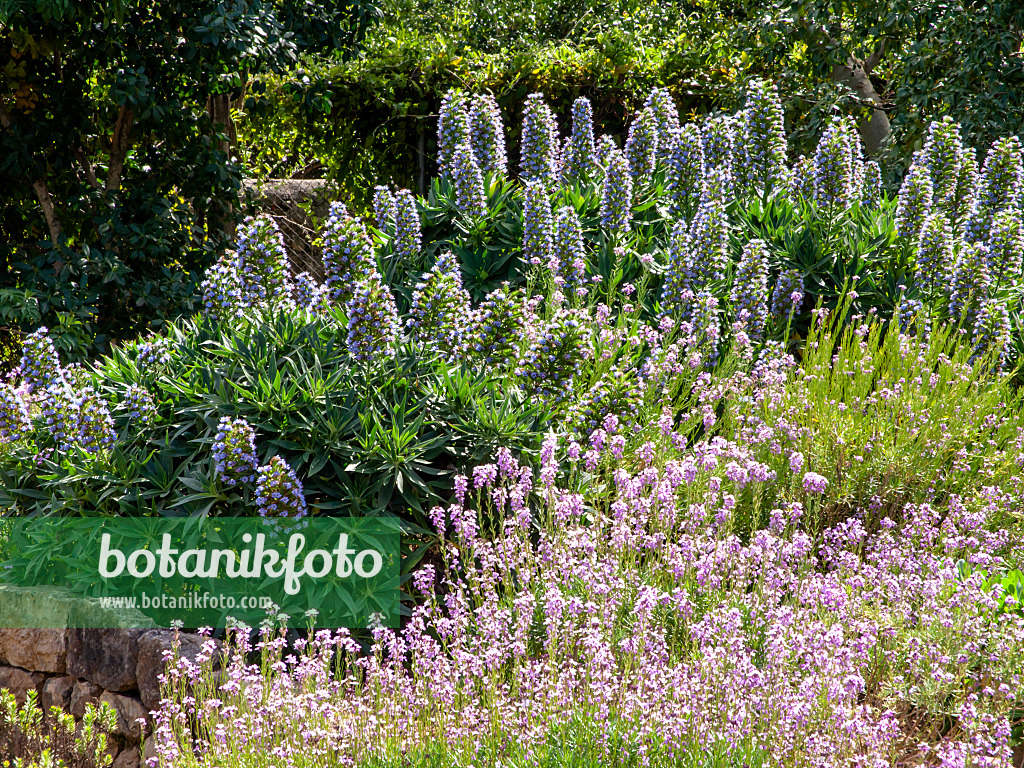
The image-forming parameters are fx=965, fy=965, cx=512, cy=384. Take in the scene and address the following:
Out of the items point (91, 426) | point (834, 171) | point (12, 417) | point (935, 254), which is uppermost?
point (834, 171)

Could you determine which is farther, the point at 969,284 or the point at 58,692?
the point at 969,284

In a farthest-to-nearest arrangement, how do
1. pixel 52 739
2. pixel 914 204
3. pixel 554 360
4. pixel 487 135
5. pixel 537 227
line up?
1. pixel 487 135
2. pixel 914 204
3. pixel 537 227
4. pixel 554 360
5. pixel 52 739

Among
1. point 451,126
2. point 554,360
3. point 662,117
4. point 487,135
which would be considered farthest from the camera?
point 662,117

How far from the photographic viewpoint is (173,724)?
10.9 ft

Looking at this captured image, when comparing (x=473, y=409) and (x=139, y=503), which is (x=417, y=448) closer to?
(x=473, y=409)

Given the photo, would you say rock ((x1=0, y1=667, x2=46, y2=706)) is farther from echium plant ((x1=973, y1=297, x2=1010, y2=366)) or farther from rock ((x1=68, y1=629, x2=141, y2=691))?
echium plant ((x1=973, y1=297, x2=1010, y2=366))

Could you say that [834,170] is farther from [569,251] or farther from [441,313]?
[441,313]

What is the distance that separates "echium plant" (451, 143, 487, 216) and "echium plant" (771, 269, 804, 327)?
6.56ft

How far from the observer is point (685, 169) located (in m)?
7.04

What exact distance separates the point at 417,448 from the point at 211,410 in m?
0.95

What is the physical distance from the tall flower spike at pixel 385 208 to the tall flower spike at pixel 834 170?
10.3 ft

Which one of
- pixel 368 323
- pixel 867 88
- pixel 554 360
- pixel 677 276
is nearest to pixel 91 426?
pixel 368 323

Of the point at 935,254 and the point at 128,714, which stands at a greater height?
the point at 935,254

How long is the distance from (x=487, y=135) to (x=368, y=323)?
319 centimetres
